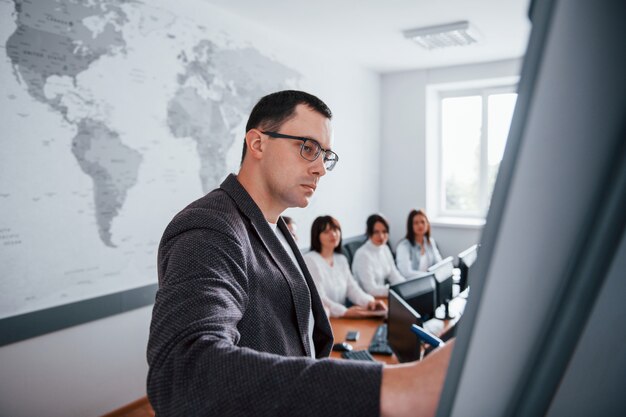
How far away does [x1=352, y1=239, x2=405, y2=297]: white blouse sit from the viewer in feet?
13.3

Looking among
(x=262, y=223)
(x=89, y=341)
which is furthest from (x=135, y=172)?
(x=262, y=223)

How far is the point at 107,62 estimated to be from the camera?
110 inches

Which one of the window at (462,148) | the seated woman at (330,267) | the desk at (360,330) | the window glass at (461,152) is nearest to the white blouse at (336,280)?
the seated woman at (330,267)

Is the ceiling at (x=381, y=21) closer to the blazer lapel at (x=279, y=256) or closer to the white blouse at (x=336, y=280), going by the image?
the white blouse at (x=336, y=280)

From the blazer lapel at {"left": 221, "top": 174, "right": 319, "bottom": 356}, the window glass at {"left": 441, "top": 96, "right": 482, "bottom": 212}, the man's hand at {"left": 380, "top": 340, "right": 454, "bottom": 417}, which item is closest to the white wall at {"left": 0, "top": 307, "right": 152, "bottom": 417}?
the blazer lapel at {"left": 221, "top": 174, "right": 319, "bottom": 356}

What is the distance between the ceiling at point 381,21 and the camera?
3.62 meters

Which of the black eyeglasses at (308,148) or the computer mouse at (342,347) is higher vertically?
the black eyeglasses at (308,148)

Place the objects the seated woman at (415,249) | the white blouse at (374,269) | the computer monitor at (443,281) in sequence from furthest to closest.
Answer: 1. the seated woman at (415,249)
2. the white blouse at (374,269)
3. the computer monitor at (443,281)

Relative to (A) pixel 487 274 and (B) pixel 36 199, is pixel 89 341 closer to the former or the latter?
A: (B) pixel 36 199

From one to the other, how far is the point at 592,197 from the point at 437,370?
199mm

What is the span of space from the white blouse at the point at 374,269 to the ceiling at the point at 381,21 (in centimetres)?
208

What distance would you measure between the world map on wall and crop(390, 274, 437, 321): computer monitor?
1.78 meters

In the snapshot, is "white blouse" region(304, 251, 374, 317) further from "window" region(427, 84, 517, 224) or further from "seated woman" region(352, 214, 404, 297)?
"window" region(427, 84, 517, 224)

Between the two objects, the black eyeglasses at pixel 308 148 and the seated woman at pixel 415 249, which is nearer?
the black eyeglasses at pixel 308 148
